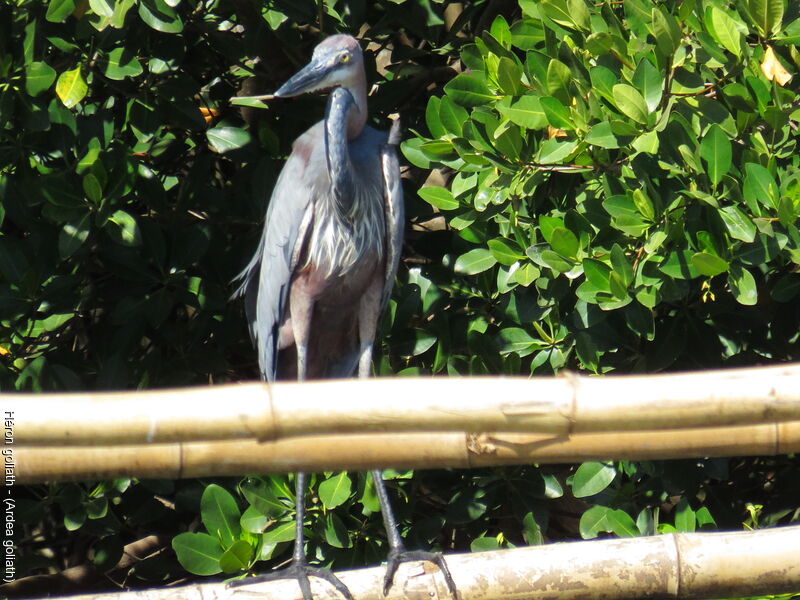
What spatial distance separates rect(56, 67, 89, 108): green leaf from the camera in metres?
2.67

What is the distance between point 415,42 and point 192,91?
81 centimetres

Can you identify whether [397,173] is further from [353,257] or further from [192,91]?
[192,91]

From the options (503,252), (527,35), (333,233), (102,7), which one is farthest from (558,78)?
(102,7)

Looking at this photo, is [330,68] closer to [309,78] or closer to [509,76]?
[309,78]

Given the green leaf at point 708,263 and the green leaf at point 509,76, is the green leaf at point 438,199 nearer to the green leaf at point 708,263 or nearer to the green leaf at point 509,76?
the green leaf at point 509,76

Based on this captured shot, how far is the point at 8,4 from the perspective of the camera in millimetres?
2699

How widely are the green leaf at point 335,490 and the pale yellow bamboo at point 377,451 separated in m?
1.46

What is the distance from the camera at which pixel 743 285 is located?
2297mm

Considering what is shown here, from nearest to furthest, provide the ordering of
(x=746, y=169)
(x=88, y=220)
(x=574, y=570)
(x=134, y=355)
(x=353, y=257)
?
1. (x=574, y=570)
2. (x=746, y=169)
3. (x=88, y=220)
4. (x=353, y=257)
5. (x=134, y=355)

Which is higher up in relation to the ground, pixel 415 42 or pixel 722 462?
pixel 415 42

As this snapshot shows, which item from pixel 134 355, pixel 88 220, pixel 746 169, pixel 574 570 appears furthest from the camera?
pixel 134 355

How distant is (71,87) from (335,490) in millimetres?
1262

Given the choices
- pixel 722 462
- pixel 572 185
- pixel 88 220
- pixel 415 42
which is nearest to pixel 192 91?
pixel 88 220

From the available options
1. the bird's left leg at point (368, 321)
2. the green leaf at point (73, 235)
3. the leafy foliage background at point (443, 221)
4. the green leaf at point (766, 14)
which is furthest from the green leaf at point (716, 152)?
the green leaf at point (73, 235)
